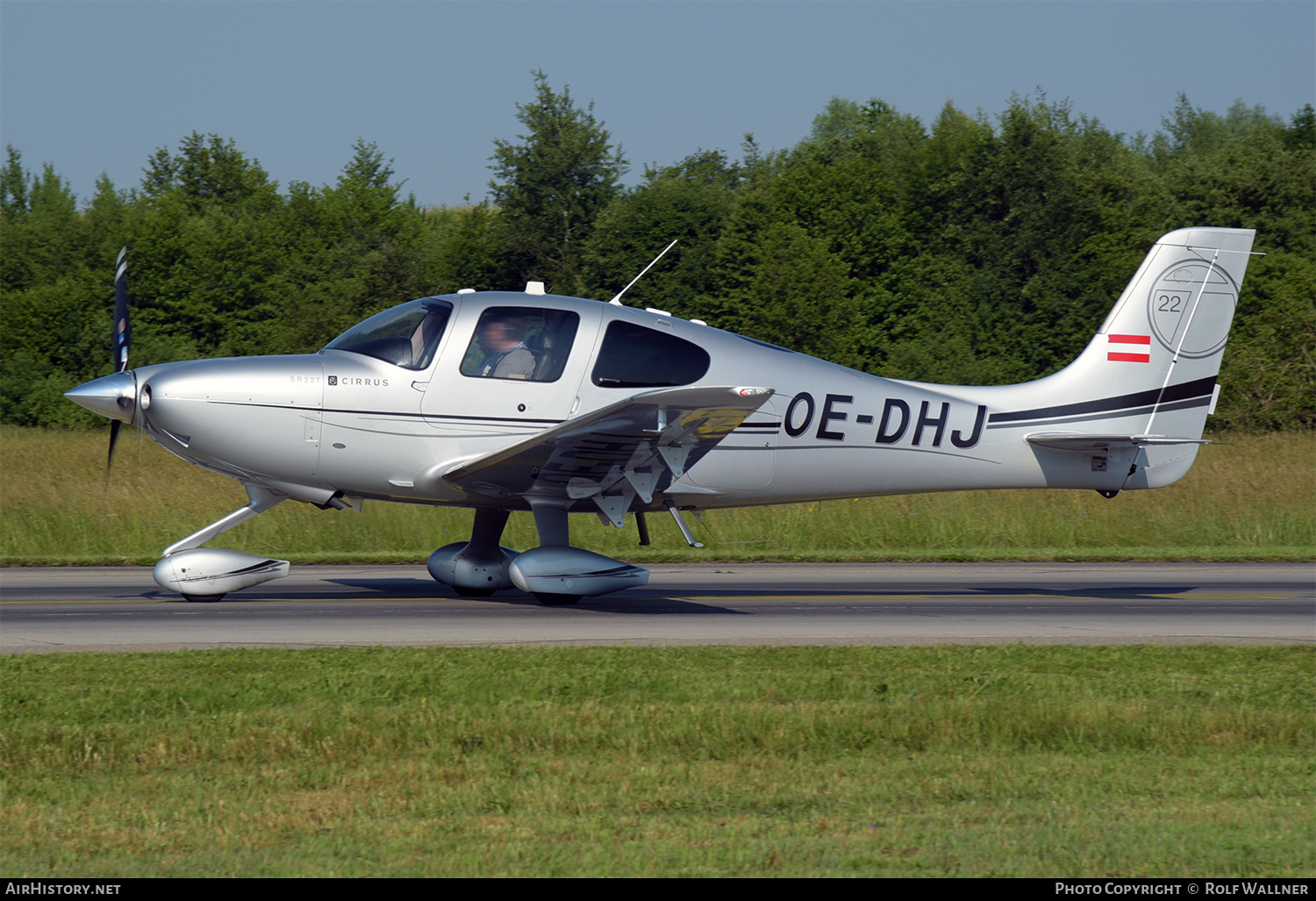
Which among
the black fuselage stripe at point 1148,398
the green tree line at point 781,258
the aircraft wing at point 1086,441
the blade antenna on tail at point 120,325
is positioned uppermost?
the green tree line at point 781,258

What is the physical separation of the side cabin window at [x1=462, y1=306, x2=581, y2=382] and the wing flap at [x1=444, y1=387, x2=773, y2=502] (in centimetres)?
60

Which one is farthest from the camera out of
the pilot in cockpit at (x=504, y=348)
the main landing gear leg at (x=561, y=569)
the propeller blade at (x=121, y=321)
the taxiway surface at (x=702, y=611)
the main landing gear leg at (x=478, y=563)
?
the main landing gear leg at (x=478, y=563)

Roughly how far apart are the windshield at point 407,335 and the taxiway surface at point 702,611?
2.16m

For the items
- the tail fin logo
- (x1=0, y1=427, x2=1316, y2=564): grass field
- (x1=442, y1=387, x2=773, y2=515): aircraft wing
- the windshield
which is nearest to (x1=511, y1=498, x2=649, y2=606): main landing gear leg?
(x1=442, y1=387, x2=773, y2=515): aircraft wing

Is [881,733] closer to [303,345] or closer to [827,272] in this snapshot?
[303,345]

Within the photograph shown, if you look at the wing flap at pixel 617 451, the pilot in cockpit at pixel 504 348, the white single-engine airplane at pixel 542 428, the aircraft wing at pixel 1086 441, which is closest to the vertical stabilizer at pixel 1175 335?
the aircraft wing at pixel 1086 441

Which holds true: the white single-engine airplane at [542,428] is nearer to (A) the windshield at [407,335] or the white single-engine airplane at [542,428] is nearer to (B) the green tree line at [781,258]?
(A) the windshield at [407,335]

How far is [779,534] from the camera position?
57.5 feet

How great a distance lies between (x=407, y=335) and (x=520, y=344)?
3.13ft

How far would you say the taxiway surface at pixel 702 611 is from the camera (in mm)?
9125

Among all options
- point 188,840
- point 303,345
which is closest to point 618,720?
point 188,840

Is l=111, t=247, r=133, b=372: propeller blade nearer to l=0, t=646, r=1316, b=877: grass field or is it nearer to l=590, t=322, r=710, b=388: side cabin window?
l=0, t=646, r=1316, b=877: grass field

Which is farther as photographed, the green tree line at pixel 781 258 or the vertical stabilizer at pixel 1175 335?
the green tree line at pixel 781 258

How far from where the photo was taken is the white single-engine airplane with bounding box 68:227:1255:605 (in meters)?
9.86
